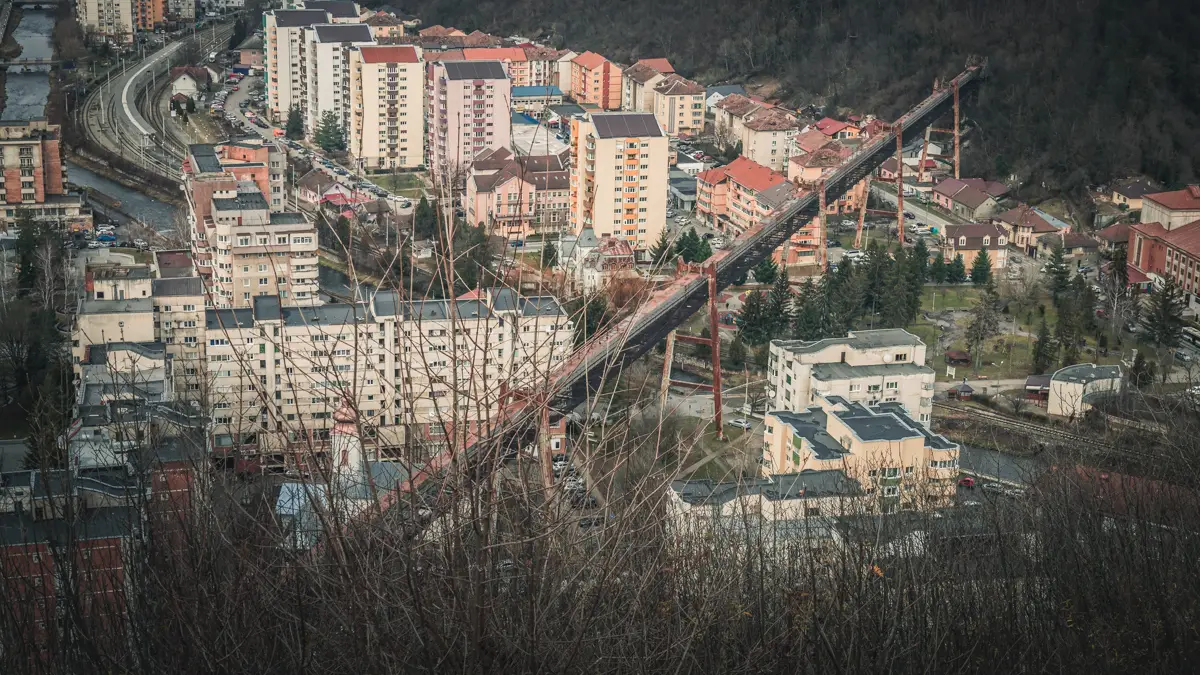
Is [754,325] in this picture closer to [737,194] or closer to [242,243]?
[242,243]

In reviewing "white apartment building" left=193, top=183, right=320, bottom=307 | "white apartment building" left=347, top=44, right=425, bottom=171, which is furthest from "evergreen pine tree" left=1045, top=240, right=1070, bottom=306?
"white apartment building" left=347, top=44, right=425, bottom=171

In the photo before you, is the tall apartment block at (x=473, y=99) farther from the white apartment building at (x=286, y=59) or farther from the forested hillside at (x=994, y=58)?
the forested hillside at (x=994, y=58)

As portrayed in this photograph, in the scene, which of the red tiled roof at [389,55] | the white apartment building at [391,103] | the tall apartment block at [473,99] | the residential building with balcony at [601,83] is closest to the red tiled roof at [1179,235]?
the tall apartment block at [473,99]

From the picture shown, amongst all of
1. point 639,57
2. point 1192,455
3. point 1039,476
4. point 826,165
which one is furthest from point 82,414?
point 639,57

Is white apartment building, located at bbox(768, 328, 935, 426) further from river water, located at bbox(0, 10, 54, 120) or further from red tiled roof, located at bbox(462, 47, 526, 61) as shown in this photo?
A: red tiled roof, located at bbox(462, 47, 526, 61)

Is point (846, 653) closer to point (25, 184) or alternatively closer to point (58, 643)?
point (58, 643)

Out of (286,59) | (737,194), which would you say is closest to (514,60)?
(286,59)
